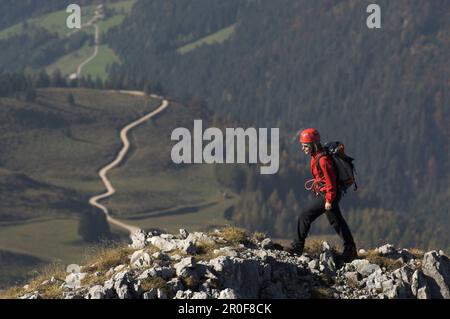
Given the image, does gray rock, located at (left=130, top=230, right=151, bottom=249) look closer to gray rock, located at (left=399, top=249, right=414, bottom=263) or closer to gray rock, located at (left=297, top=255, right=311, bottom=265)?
gray rock, located at (left=297, top=255, right=311, bottom=265)

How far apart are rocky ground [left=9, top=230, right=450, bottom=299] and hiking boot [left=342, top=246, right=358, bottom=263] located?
0.24 meters

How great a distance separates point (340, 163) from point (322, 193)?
1.33m

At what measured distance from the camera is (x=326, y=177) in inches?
1355

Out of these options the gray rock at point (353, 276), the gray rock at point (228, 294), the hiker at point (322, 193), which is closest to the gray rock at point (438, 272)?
the gray rock at point (353, 276)

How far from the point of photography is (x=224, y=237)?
116ft

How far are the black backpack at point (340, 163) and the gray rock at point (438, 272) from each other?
3.40 m

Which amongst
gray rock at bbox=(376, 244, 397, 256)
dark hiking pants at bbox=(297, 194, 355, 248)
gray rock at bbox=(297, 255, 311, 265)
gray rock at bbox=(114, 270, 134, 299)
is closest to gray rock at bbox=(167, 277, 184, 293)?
gray rock at bbox=(114, 270, 134, 299)

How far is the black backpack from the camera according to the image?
34.4 metres

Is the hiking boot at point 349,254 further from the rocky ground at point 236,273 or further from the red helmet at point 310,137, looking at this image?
the red helmet at point 310,137

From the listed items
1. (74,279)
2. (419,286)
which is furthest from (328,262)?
(74,279)

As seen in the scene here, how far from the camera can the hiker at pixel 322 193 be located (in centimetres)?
3431
